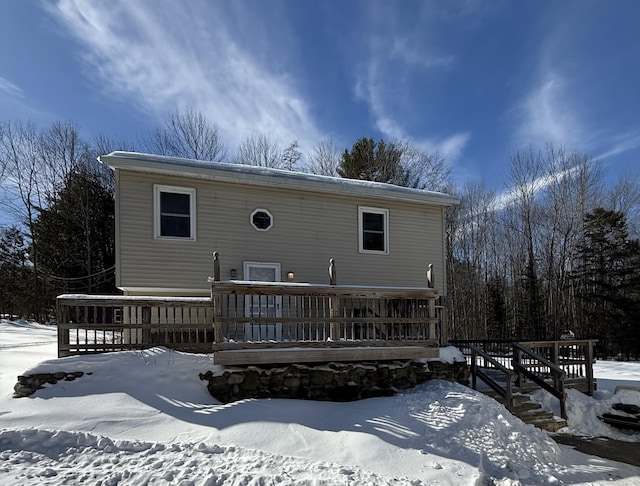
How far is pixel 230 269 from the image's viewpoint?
8547mm

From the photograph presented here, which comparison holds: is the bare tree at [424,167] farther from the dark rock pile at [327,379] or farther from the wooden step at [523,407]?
the dark rock pile at [327,379]

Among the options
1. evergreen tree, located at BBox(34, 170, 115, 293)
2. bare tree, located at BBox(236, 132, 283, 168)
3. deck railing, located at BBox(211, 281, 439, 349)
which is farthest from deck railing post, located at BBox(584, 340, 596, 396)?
evergreen tree, located at BBox(34, 170, 115, 293)

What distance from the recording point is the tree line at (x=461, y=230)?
20172mm

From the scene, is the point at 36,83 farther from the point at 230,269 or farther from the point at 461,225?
the point at 461,225

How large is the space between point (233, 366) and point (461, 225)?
21862 millimetres

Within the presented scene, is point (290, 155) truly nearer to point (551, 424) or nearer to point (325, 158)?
point (325, 158)

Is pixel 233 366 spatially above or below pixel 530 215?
below

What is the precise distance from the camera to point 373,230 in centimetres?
998

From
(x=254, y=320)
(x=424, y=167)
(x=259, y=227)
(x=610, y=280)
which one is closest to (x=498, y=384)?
(x=254, y=320)

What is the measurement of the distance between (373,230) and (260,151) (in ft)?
46.6

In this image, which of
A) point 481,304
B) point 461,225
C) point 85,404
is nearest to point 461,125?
point 461,225

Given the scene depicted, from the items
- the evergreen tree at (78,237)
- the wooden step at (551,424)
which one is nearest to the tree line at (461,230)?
the evergreen tree at (78,237)

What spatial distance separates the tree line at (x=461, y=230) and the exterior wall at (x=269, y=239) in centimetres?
1257

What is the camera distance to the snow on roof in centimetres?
A: 777
